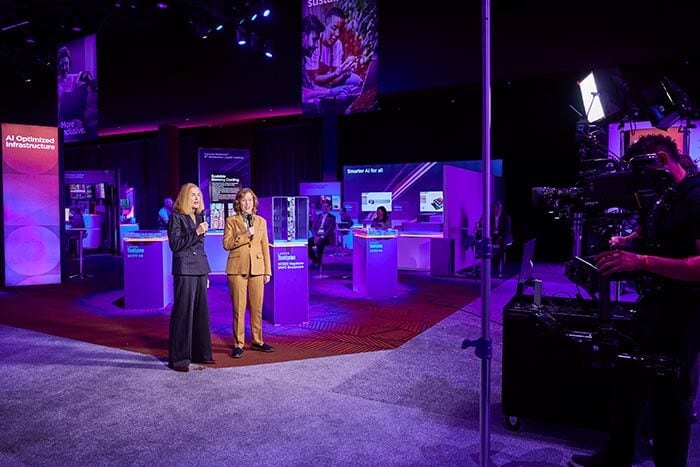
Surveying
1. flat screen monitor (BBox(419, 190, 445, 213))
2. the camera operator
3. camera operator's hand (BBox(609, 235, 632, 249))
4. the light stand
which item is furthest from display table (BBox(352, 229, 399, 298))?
the light stand

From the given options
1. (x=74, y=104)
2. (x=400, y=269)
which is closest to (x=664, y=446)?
(x=400, y=269)

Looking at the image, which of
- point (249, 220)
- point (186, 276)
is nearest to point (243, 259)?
point (249, 220)

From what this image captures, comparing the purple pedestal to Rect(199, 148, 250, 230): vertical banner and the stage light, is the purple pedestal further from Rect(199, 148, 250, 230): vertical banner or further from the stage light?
Rect(199, 148, 250, 230): vertical banner

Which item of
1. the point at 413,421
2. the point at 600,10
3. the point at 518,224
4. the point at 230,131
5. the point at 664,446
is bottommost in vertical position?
the point at 413,421

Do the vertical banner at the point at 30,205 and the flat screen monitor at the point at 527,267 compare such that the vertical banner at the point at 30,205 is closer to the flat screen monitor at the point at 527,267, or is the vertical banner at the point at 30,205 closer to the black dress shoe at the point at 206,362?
the black dress shoe at the point at 206,362

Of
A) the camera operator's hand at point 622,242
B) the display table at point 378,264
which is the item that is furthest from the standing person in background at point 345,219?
the camera operator's hand at point 622,242

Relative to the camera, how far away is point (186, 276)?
4191 millimetres

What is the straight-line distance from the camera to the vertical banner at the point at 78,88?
1184cm

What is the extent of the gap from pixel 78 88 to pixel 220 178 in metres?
5.15

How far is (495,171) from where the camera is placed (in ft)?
38.5

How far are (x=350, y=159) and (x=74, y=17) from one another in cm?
782

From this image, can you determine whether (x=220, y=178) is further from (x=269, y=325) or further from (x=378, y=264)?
(x=269, y=325)

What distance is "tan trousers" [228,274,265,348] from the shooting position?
15.2ft

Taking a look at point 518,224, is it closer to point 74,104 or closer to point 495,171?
point 495,171
